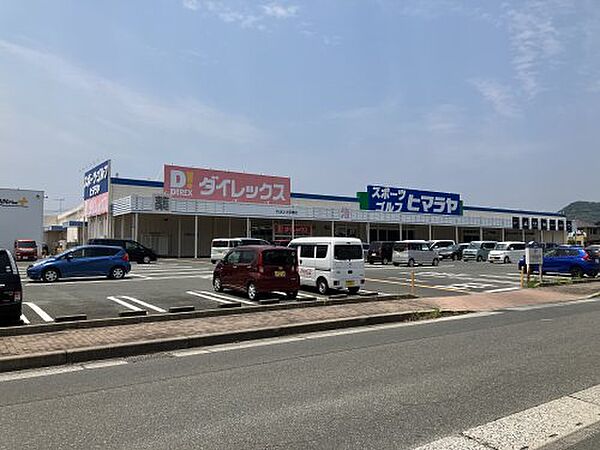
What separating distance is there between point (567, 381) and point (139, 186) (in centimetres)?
4368

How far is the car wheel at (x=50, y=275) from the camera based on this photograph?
2041 centimetres

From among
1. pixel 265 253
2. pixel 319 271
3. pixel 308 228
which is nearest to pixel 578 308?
pixel 319 271

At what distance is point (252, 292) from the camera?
15031 millimetres

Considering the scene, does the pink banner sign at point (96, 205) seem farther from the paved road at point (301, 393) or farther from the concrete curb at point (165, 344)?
the paved road at point (301, 393)

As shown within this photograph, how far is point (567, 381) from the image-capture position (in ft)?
21.6

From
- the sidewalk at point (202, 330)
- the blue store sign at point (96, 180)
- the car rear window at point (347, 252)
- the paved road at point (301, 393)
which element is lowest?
the paved road at point (301, 393)

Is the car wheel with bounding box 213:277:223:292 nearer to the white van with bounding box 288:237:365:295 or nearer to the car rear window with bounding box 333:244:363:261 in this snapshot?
the white van with bounding box 288:237:365:295

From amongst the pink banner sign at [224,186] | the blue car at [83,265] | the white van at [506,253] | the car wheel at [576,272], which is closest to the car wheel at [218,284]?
the blue car at [83,265]

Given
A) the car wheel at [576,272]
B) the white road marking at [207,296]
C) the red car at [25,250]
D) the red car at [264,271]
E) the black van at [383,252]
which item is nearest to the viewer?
the white road marking at [207,296]

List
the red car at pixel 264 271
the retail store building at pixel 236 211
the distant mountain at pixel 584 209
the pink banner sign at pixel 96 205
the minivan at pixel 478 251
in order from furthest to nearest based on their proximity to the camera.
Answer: the distant mountain at pixel 584 209 < the pink banner sign at pixel 96 205 < the retail store building at pixel 236 211 < the minivan at pixel 478 251 < the red car at pixel 264 271

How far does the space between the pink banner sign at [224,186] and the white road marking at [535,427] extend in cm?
4103

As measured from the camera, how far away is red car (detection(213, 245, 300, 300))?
14898 millimetres

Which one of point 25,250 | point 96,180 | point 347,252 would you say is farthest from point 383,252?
point 96,180

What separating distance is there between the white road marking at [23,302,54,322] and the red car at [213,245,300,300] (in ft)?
17.5
